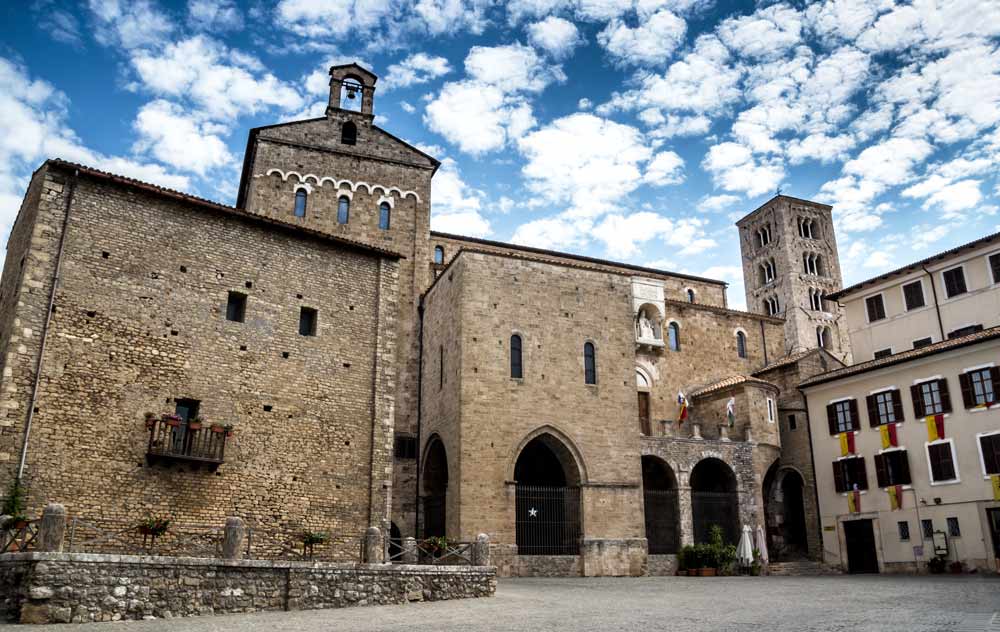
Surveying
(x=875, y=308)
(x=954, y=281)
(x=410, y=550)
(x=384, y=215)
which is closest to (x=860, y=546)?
(x=875, y=308)

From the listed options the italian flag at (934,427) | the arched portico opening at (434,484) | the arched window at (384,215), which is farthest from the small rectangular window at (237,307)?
the italian flag at (934,427)

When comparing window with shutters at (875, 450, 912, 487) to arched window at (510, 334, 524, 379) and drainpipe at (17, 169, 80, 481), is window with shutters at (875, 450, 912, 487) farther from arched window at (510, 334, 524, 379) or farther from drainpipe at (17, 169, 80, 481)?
drainpipe at (17, 169, 80, 481)

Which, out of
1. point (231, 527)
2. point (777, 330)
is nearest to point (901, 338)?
point (777, 330)

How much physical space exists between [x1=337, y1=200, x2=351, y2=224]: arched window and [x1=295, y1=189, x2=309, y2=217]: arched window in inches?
53.9

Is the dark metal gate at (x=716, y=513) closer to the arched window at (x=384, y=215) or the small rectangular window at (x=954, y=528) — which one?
the small rectangular window at (x=954, y=528)

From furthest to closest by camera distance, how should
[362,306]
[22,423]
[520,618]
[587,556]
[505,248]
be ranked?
[505,248] < [587,556] < [362,306] < [22,423] < [520,618]

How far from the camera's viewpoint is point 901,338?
105ft

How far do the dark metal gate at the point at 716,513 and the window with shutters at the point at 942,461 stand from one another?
22.9ft

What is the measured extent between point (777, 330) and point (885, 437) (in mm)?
12361

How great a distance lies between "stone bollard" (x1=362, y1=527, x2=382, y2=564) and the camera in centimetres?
1691

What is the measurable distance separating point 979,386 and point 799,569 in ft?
30.4

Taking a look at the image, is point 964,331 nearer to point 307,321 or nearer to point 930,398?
point 930,398

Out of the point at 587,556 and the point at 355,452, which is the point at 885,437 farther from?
the point at 355,452

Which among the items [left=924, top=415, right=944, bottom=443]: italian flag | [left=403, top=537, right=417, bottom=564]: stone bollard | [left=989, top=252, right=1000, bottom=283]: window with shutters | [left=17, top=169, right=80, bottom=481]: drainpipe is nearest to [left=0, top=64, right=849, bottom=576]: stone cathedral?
[left=17, top=169, right=80, bottom=481]: drainpipe
